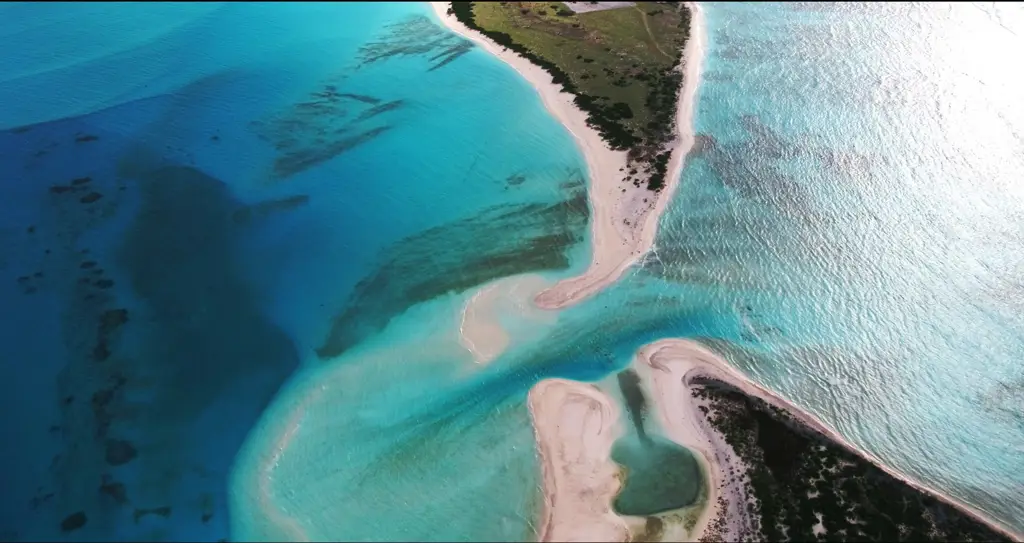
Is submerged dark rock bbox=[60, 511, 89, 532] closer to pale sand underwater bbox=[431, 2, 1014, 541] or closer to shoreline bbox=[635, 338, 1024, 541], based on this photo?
pale sand underwater bbox=[431, 2, 1014, 541]

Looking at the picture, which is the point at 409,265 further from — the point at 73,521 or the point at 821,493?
the point at 821,493

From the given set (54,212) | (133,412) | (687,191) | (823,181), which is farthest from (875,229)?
(54,212)

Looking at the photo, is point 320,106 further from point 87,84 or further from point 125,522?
point 125,522

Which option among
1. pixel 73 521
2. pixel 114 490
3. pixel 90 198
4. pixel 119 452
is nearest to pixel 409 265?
pixel 119 452

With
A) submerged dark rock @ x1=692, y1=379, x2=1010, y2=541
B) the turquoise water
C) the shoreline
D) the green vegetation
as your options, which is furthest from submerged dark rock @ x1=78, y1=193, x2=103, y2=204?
submerged dark rock @ x1=692, y1=379, x2=1010, y2=541

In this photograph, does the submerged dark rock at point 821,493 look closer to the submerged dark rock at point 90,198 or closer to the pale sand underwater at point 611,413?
the pale sand underwater at point 611,413

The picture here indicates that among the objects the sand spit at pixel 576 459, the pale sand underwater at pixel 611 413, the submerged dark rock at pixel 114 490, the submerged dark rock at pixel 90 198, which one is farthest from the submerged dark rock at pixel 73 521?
the submerged dark rock at pixel 90 198
